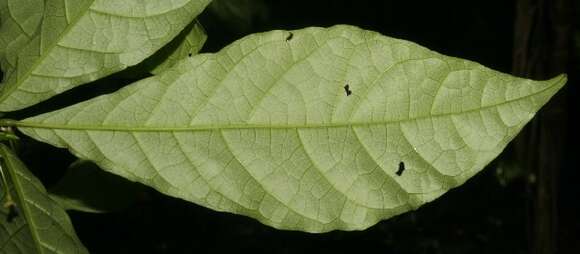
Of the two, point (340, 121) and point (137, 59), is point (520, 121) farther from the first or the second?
point (137, 59)

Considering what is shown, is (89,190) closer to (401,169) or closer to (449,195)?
(401,169)

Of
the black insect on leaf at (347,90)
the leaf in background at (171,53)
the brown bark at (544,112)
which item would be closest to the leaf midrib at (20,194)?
the leaf in background at (171,53)

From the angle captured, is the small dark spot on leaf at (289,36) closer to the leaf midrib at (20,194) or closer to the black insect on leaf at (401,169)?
the black insect on leaf at (401,169)

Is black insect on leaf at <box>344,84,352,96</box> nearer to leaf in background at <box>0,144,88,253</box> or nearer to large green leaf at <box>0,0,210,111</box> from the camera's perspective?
Result: large green leaf at <box>0,0,210,111</box>

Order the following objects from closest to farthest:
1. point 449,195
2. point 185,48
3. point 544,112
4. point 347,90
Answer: point 347,90 < point 185,48 < point 544,112 < point 449,195

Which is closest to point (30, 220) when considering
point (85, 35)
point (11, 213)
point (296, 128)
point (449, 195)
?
point (11, 213)

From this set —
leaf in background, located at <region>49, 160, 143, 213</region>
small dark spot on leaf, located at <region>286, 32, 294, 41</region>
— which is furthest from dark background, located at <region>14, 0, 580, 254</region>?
small dark spot on leaf, located at <region>286, 32, 294, 41</region>

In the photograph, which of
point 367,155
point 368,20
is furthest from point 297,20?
point 367,155
